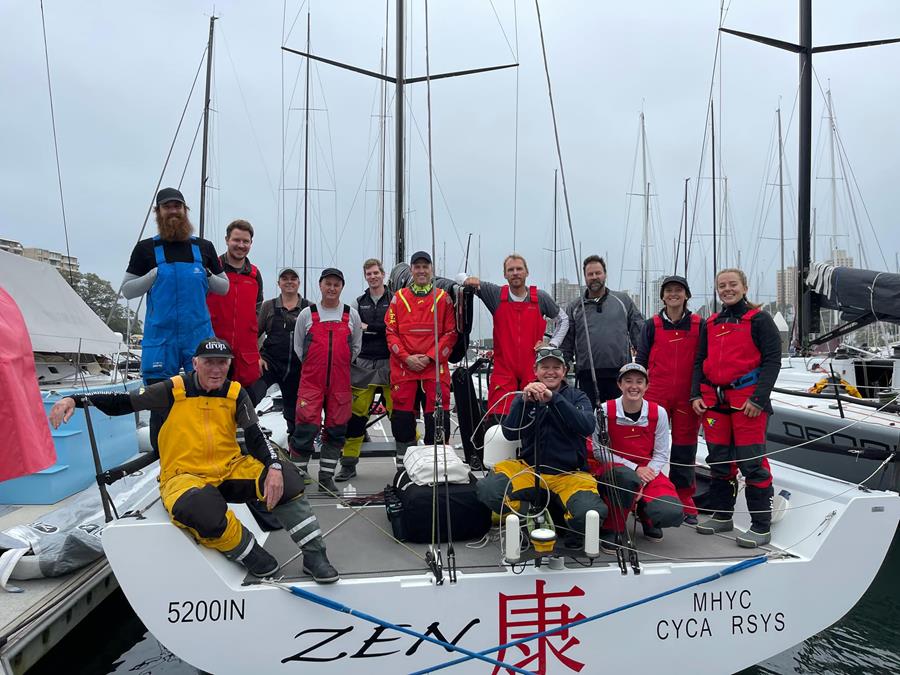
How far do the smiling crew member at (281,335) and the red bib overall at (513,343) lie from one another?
5.53 ft

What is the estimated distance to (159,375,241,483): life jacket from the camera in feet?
9.47

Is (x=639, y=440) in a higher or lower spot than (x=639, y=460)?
higher

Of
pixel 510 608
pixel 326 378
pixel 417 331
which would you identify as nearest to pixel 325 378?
pixel 326 378

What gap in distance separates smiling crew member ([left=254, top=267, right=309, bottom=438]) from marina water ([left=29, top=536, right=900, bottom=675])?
187cm

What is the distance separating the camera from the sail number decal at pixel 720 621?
9.41 feet

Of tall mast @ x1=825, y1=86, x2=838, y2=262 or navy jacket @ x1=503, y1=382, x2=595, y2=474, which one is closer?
navy jacket @ x1=503, y1=382, x2=595, y2=474

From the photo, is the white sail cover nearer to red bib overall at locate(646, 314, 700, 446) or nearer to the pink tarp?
the pink tarp

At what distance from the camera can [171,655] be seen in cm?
441

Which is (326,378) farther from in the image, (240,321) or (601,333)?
(601,333)

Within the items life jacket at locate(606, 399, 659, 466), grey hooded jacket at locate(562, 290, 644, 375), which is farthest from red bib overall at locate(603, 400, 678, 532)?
grey hooded jacket at locate(562, 290, 644, 375)

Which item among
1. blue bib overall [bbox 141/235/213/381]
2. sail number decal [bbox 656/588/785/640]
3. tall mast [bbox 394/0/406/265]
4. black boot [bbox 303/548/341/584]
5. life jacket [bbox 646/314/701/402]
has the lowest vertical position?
sail number decal [bbox 656/588/785/640]

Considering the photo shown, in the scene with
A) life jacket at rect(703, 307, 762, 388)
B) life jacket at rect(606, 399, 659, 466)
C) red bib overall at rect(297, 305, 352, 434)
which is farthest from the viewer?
red bib overall at rect(297, 305, 352, 434)

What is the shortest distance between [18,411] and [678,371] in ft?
12.0

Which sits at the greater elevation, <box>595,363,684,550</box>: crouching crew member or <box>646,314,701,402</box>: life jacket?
<box>646,314,701,402</box>: life jacket
